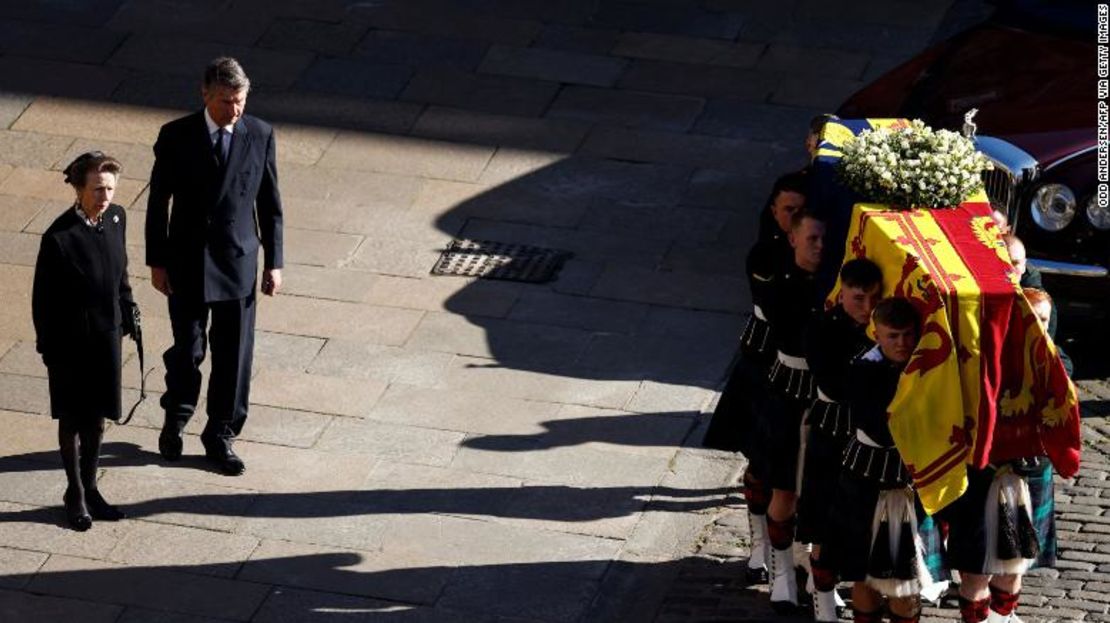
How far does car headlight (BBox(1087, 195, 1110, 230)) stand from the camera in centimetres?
1079

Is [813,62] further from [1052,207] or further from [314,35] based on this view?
[1052,207]

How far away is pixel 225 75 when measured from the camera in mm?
9375

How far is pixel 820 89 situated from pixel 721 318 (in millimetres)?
3375

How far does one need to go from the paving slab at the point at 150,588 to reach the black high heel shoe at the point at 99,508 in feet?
1.27

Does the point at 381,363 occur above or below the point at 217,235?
below

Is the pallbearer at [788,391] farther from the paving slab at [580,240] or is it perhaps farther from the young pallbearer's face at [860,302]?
the paving slab at [580,240]

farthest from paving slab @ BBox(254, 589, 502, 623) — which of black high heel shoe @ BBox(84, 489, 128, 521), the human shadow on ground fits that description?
black high heel shoe @ BBox(84, 489, 128, 521)

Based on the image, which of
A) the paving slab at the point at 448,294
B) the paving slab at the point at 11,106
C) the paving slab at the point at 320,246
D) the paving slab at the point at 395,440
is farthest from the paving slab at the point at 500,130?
the paving slab at the point at 395,440

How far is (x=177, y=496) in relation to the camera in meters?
9.80

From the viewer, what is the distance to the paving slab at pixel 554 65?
14.6 meters

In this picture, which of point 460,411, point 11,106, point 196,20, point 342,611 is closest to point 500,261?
point 460,411

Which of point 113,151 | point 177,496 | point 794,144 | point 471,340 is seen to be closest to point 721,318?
point 471,340

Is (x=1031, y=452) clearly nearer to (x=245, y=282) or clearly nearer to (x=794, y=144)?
(x=245, y=282)

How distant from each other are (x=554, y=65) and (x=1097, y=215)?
5.04 m
